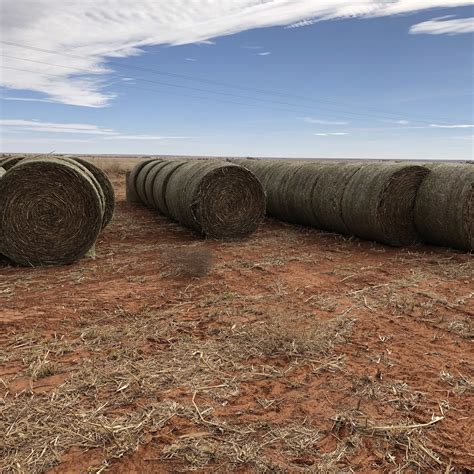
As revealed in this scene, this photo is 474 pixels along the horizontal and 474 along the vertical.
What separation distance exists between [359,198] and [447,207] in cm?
157

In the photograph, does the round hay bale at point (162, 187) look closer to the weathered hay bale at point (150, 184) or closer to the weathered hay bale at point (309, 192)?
the weathered hay bale at point (150, 184)

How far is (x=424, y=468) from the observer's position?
2.84m

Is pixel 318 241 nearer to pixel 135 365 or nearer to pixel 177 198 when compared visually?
pixel 177 198

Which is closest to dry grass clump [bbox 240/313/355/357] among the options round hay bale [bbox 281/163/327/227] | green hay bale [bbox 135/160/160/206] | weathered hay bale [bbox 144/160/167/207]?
round hay bale [bbox 281/163/327/227]

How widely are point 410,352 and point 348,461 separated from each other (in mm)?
1820

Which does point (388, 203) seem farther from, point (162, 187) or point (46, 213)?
point (46, 213)

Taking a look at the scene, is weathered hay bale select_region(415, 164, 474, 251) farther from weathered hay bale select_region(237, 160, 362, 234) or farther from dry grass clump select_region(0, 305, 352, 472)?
dry grass clump select_region(0, 305, 352, 472)

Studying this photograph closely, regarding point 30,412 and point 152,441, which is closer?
point 152,441

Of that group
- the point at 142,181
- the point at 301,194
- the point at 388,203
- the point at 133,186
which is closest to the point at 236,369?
the point at 388,203

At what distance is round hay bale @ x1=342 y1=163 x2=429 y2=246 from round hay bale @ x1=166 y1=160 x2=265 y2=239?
1999mm

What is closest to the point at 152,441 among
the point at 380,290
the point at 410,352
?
the point at 410,352

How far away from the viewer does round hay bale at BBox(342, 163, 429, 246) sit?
8.98 meters

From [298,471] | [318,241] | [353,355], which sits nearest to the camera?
[298,471]

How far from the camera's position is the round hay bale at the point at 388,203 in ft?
29.5
